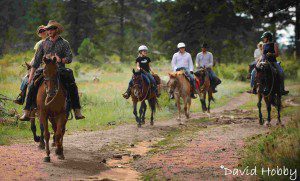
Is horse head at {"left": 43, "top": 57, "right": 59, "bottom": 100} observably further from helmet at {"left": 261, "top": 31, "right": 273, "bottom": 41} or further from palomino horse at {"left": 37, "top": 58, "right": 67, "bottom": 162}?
helmet at {"left": 261, "top": 31, "right": 273, "bottom": 41}

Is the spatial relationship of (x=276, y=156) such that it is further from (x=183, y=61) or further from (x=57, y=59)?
(x=183, y=61)

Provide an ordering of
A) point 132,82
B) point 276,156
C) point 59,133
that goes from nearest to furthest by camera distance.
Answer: point 276,156 → point 59,133 → point 132,82

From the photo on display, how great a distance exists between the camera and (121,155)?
478 inches

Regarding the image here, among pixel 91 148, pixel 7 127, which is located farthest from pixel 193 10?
pixel 91 148

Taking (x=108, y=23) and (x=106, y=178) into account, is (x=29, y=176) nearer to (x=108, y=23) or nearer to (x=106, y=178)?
(x=106, y=178)

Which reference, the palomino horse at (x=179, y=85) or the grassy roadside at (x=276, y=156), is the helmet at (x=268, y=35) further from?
the grassy roadside at (x=276, y=156)

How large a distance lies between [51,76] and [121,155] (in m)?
2.77

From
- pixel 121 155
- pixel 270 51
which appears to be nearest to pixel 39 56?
pixel 121 155

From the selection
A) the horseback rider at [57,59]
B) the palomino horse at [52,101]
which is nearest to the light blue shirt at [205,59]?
the horseback rider at [57,59]

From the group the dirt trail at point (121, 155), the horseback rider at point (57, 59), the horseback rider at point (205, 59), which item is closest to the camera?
the dirt trail at point (121, 155)

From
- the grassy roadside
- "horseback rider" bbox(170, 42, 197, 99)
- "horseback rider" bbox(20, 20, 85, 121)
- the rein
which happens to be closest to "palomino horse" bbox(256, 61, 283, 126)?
"horseback rider" bbox(170, 42, 197, 99)

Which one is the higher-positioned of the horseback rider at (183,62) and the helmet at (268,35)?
the helmet at (268,35)

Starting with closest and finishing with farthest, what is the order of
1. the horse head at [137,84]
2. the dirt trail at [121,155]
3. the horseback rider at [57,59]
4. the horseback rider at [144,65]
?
the dirt trail at [121,155]
the horseback rider at [57,59]
the horse head at [137,84]
the horseback rider at [144,65]

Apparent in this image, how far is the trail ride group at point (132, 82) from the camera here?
1099 cm
